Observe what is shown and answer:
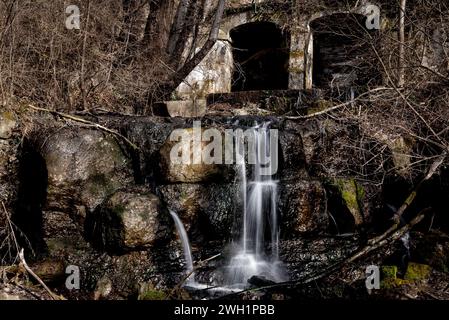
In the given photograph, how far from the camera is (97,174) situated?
6.28 meters

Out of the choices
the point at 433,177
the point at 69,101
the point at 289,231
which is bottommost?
the point at 289,231

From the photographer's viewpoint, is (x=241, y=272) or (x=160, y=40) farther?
(x=160, y=40)

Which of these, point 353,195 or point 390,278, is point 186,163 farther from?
point 390,278

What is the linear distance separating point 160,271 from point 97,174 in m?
1.60

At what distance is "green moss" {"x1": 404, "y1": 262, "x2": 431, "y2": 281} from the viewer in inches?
188

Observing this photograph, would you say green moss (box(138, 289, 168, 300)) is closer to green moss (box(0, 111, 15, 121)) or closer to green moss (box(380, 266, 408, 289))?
green moss (box(380, 266, 408, 289))

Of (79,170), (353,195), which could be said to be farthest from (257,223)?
(79,170)

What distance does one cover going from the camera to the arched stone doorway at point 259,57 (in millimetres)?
12682

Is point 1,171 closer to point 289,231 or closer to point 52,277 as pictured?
point 52,277

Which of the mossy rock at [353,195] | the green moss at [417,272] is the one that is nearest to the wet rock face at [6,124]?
the mossy rock at [353,195]

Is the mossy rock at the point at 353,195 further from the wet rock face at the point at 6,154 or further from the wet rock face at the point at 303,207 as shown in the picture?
the wet rock face at the point at 6,154

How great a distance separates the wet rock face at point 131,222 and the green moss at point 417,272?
9.09 feet

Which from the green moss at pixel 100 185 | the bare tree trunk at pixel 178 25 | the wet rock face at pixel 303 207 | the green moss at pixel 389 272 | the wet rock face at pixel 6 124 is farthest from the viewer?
the bare tree trunk at pixel 178 25
